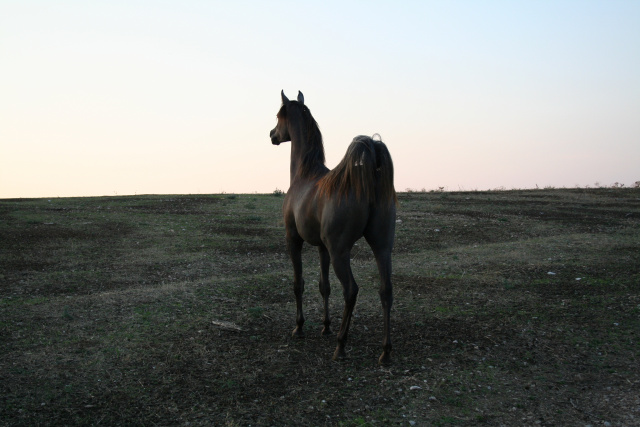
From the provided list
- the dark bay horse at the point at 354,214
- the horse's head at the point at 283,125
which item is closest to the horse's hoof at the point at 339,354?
the dark bay horse at the point at 354,214

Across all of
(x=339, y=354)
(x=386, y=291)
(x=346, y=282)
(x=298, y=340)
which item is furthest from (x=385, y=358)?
(x=298, y=340)

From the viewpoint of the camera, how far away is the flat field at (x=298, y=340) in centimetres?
470

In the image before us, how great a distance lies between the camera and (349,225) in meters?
5.40

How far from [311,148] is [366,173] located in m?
1.49

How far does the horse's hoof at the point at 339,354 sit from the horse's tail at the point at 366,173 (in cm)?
166

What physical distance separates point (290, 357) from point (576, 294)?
16.0 feet

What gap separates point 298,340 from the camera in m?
6.45

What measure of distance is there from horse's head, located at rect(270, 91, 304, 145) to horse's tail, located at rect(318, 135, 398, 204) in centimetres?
166

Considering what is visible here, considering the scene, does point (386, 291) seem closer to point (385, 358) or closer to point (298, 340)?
point (385, 358)

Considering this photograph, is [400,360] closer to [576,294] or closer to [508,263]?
[576,294]

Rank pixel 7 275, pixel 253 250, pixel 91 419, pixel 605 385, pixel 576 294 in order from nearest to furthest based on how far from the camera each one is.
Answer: pixel 91 419, pixel 605 385, pixel 576 294, pixel 7 275, pixel 253 250

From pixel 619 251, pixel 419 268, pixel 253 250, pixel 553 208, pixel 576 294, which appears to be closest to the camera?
pixel 576 294

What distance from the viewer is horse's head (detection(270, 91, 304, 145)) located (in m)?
6.82

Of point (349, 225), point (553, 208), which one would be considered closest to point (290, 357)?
point (349, 225)
